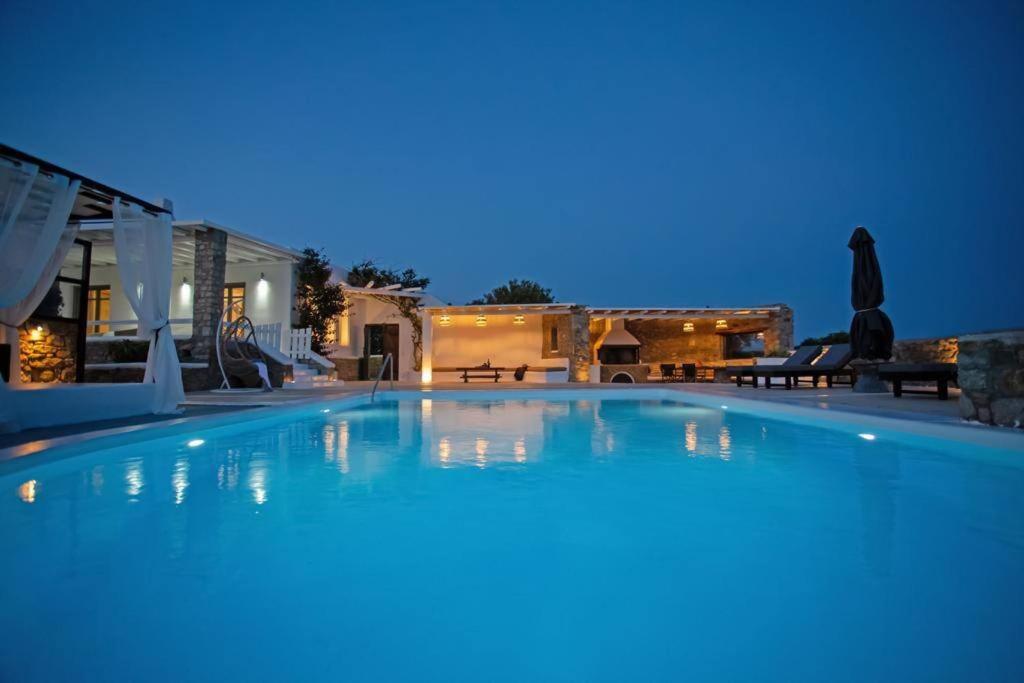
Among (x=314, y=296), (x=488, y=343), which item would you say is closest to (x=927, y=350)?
(x=488, y=343)

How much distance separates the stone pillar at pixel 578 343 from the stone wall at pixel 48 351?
11.4 metres

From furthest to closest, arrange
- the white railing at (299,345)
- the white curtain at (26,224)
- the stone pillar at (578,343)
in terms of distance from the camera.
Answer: the stone pillar at (578,343), the white railing at (299,345), the white curtain at (26,224)

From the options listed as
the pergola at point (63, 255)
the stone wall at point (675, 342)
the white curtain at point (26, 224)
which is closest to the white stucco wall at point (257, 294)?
the pergola at point (63, 255)

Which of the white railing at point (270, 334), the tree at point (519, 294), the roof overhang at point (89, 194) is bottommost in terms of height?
the white railing at point (270, 334)

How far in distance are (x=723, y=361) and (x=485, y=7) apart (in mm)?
22672

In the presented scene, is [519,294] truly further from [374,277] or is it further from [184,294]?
[184,294]

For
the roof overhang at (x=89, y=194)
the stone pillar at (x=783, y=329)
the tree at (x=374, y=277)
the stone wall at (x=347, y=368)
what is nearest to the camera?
the roof overhang at (x=89, y=194)

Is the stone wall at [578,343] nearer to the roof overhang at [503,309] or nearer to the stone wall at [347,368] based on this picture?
the roof overhang at [503,309]

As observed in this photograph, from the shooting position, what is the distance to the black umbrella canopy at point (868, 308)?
8156 mm

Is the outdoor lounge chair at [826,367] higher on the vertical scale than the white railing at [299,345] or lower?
lower

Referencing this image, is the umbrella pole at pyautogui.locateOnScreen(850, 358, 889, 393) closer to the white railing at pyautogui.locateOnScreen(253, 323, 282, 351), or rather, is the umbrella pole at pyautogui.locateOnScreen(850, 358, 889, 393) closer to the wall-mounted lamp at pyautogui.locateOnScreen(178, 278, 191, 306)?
the white railing at pyautogui.locateOnScreen(253, 323, 282, 351)

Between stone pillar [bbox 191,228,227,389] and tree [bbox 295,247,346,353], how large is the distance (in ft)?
9.16

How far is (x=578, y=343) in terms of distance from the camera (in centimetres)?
1544

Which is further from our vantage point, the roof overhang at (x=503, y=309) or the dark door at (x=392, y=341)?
the dark door at (x=392, y=341)
